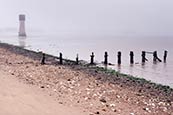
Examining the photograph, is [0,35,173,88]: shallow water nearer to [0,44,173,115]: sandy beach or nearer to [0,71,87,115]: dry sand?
[0,44,173,115]: sandy beach

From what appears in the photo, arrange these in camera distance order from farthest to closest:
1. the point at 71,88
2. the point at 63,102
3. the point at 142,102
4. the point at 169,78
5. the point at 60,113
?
the point at 169,78 → the point at 71,88 → the point at 142,102 → the point at 63,102 → the point at 60,113

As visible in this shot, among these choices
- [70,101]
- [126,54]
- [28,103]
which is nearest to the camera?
[28,103]

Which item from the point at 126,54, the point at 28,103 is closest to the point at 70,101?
the point at 28,103

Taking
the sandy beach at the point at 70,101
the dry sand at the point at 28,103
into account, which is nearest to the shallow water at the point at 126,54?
the sandy beach at the point at 70,101

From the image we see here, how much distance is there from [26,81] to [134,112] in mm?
6127

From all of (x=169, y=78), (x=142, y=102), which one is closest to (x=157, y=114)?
(x=142, y=102)

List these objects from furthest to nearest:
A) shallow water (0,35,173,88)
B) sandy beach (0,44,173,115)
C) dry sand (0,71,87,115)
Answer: shallow water (0,35,173,88) → sandy beach (0,44,173,115) → dry sand (0,71,87,115)

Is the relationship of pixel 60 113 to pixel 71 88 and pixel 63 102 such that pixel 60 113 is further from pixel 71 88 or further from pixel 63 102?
pixel 71 88

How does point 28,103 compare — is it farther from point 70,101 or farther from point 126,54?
point 126,54

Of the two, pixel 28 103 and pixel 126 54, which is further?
pixel 126 54

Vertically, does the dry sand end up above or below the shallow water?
above

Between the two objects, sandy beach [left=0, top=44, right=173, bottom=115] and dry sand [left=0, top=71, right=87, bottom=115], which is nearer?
dry sand [left=0, top=71, right=87, bottom=115]

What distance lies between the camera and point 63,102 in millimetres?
12133

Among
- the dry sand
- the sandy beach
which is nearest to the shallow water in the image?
the sandy beach
